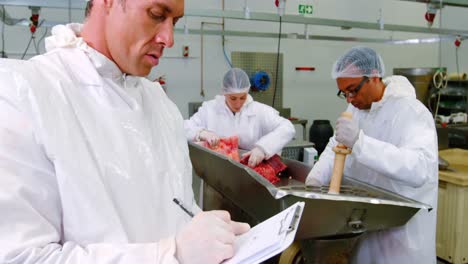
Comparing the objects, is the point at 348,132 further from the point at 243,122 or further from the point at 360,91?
the point at 243,122

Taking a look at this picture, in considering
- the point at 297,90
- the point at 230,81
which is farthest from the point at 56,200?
the point at 297,90

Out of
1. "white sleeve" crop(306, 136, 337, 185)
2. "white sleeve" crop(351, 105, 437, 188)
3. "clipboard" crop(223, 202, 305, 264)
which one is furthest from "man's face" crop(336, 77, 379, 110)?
"clipboard" crop(223, 202, 305, 264)

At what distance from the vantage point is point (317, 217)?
1.25 m

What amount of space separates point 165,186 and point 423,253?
4.14 feet

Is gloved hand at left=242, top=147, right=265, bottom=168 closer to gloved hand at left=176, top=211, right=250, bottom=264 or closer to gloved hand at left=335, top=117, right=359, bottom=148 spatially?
gloved hand at left=335, top=117, right=359, bottom=148

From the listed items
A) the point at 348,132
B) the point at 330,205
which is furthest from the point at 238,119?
the point at 330,205

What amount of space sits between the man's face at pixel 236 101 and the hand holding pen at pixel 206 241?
195 centimetres

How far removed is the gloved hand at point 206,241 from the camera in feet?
2.09

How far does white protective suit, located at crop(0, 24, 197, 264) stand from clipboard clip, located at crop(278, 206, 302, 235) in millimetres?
195

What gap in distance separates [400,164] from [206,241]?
41.3 inches

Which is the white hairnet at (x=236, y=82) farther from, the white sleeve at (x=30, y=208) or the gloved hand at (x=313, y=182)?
the white sleeve at (x=30, y=208)

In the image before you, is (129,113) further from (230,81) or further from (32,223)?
(230,81)

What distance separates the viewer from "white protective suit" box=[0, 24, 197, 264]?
585mm

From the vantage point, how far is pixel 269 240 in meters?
0.59
